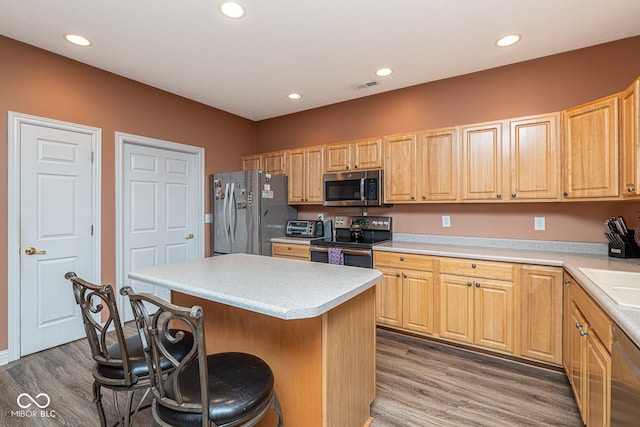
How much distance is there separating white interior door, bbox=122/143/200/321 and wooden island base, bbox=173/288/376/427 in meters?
2.14

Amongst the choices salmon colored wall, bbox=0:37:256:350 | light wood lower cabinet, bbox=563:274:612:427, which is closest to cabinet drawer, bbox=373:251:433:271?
light wood lower cabinet, bbox=563:274:612:427

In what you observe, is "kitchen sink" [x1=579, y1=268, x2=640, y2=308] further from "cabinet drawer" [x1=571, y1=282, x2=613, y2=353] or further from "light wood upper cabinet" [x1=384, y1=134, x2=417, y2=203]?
"light wood upper cabinet" [x1=384, y1=134, x2=417, y2=203]

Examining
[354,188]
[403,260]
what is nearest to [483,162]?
[403,260]

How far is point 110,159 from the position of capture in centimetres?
318

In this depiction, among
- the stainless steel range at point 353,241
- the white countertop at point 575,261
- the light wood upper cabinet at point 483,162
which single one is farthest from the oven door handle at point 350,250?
the light wood upper cabinet at point 483,162

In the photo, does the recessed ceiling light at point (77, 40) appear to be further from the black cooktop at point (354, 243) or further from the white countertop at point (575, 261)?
the white countertop at point (575, 261)

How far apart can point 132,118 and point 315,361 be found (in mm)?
3346

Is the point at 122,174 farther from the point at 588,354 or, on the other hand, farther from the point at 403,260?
the point at 588,354

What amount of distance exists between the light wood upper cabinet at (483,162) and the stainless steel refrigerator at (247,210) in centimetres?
230

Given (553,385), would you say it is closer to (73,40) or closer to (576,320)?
(576,320)

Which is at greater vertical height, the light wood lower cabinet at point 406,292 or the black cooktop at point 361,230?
the black cooktop at point 361,230

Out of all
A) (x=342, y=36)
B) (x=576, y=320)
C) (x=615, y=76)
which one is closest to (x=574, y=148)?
(x=615, y=76)

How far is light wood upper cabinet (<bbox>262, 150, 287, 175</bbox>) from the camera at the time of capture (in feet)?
13.8

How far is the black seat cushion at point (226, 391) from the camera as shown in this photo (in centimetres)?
109
